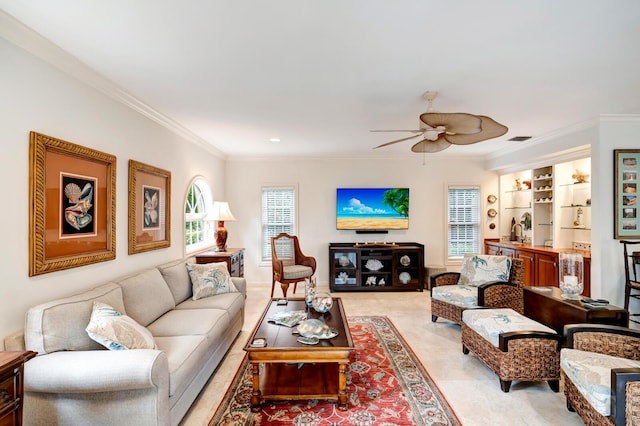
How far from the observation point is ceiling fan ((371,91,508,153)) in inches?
91.9

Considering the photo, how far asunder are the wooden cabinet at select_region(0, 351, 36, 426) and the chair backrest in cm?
432

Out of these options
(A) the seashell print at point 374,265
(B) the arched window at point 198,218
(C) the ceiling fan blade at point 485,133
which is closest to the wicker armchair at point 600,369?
(C) the ceiling fan blade at point 485,133

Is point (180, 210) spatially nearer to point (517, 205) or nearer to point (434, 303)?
point (434, 303)

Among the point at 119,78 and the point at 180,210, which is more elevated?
the point at 119,78

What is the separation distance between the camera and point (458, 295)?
12.3ft

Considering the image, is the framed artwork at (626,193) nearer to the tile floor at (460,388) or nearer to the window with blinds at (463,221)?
the tile floor at (460,388)

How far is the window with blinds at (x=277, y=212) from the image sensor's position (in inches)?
245

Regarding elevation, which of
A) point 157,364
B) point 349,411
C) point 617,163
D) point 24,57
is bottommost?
point 349,411

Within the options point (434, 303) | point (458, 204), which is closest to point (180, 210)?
point (434, 303)

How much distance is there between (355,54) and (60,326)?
262 centimetres

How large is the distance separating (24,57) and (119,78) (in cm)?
68

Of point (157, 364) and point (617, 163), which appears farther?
point (617, 163)

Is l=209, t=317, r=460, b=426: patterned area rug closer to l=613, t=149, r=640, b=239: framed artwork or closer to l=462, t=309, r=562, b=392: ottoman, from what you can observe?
l=462, t=309, r=562, b=392: ottoman

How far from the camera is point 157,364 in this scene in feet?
5.82
